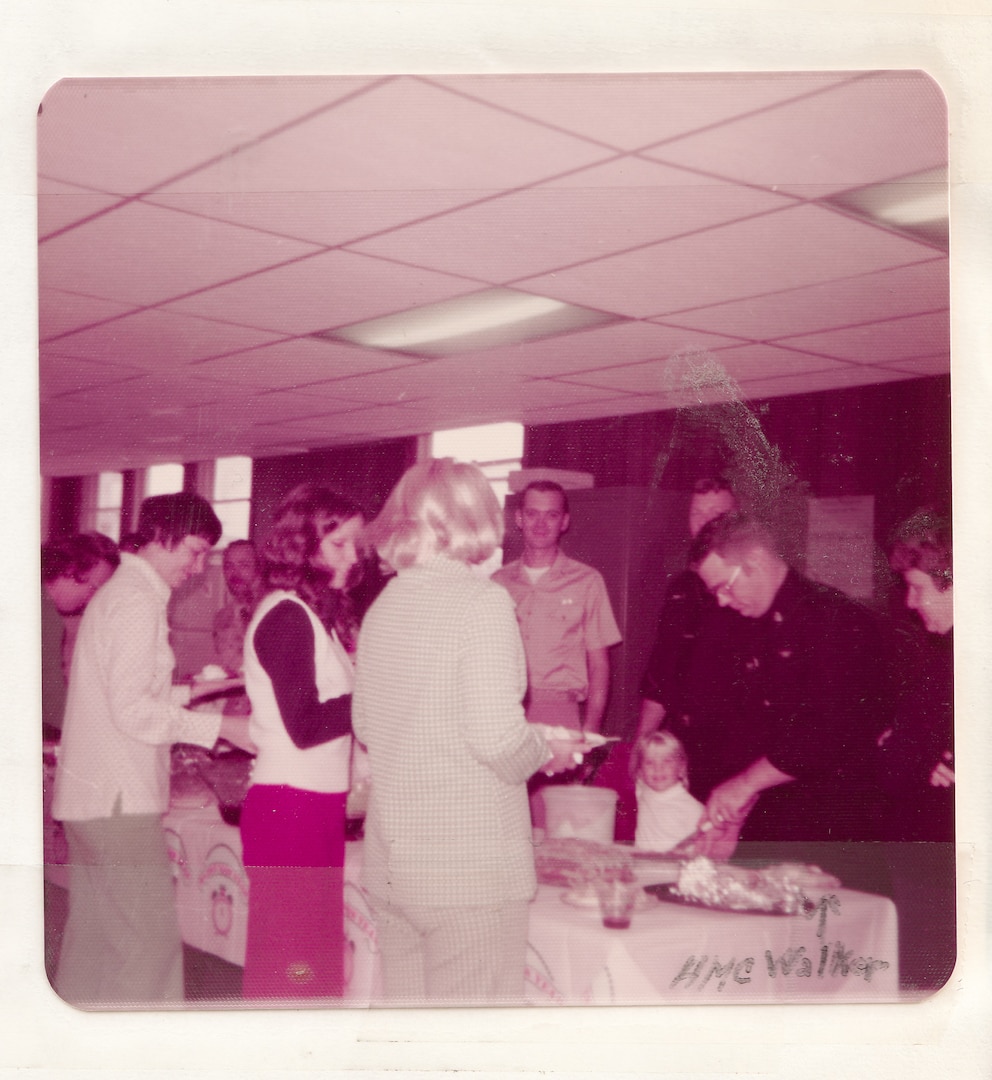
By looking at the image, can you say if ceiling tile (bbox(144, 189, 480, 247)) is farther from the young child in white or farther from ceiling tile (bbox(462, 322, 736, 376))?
the young child in white

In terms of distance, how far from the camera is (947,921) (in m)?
1.24

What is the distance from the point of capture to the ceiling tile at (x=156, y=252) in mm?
1172

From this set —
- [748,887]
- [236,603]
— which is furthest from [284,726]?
[748,887]

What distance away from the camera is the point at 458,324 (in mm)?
1193

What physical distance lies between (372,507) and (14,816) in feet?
2.08

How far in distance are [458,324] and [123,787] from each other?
774 mm

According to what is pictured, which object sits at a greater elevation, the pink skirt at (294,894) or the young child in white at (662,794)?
the young child in white at (662,794)

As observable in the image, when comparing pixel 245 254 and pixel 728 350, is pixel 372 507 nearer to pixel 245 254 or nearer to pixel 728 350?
pixel 245 254

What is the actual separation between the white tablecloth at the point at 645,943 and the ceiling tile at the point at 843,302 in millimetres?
778

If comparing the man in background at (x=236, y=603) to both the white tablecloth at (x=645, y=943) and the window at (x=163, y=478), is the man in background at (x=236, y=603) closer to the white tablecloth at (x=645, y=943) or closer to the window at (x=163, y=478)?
the window at (x=163, y=478)

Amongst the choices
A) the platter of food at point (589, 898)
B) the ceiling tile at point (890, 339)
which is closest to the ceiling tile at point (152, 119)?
the ceiling tile at point (890, 339)

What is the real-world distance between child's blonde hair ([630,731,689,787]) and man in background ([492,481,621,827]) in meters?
0.06

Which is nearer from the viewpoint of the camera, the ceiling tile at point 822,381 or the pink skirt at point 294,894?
the ceiling tile at point 822,381

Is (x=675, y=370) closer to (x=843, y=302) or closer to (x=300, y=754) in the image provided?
(x=843, y=302)
